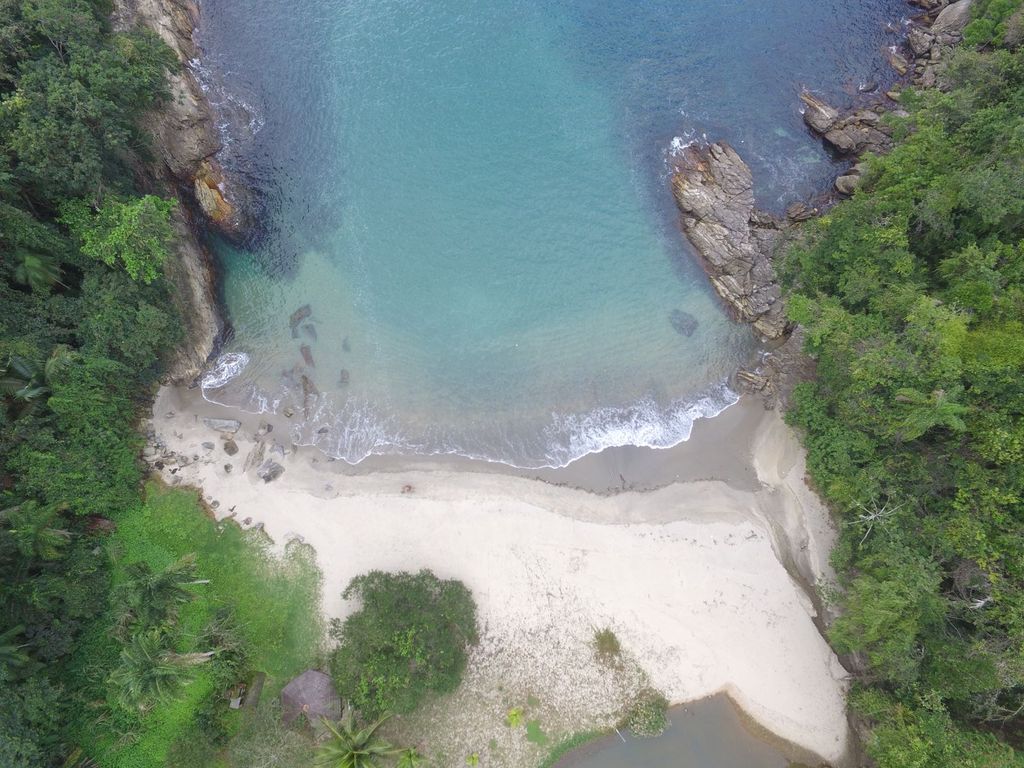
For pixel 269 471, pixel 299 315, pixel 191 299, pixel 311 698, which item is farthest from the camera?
pixel 299 315

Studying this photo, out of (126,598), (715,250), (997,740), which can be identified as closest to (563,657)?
(997,740)

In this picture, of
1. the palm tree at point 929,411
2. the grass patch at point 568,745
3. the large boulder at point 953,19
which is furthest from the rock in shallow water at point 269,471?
the large boulder at point 953,19

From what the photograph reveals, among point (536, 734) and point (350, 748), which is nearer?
point (350, 748)

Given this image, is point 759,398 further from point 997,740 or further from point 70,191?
point 70,191

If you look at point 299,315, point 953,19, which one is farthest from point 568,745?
point 953,19

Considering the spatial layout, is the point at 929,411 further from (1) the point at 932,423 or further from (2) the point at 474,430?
(2) the point at 474,430

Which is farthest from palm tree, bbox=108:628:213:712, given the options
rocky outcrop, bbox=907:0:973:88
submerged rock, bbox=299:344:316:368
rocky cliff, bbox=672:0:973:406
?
rocky outcrop, bbox=907:0:973:88

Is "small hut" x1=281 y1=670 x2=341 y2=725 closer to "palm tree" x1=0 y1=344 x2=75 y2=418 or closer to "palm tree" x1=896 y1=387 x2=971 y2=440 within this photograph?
"palm tree" x1=0 y1=344 x2=75 y2=418
